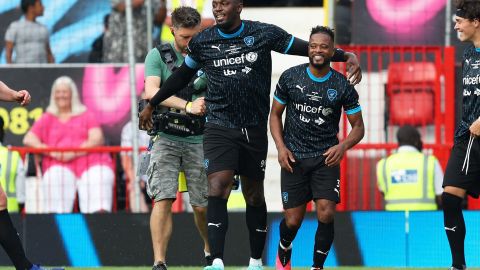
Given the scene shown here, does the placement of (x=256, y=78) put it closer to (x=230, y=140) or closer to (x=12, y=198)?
(x=230, y=140)

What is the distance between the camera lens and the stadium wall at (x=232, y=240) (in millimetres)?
12219

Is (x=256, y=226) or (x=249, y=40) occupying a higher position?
(x=249, y=40)

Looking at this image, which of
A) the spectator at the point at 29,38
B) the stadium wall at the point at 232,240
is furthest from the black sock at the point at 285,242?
the spectator at the point at 29,38

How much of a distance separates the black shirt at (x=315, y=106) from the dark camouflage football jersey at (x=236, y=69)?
0.25m

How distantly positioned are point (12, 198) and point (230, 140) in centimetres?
443

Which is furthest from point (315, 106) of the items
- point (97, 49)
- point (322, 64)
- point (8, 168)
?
point (97, 49)

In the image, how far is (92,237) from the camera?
12422 millimetres

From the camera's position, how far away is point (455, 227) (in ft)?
31.8

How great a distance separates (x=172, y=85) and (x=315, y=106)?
1066 millimetres

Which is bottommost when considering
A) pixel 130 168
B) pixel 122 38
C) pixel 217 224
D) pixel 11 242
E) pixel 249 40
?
pixel 11 242

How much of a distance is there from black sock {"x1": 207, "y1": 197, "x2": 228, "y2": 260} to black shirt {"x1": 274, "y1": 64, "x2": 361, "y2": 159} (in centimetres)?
76

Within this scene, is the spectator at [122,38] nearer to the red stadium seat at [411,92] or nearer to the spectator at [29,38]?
the spectator at [29,38]

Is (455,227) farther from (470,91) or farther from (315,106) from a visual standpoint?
(315,106)

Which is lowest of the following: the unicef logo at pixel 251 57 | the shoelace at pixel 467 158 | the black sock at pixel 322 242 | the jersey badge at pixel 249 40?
the black sock at pixel 322 242
